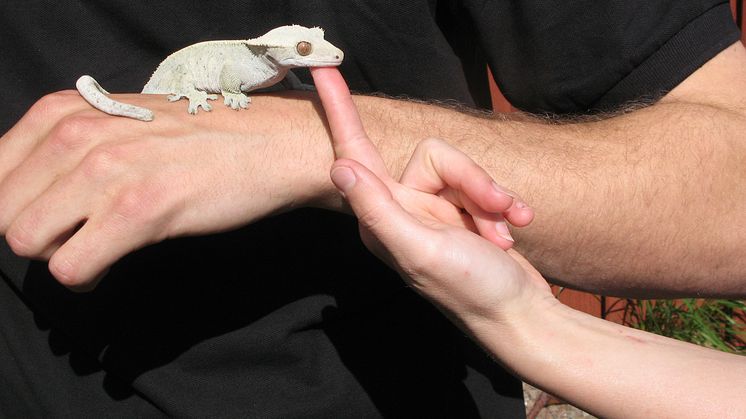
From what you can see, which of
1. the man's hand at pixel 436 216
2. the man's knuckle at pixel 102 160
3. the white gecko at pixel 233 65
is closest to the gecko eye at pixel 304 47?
the white gecko at pixel 233 65

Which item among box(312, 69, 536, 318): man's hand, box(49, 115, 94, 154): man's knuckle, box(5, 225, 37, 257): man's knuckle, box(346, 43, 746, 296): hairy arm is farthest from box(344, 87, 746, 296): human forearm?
box(5, 225, 37, 257): man's knuckle

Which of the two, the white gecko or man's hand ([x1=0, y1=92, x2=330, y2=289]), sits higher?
the white gecko

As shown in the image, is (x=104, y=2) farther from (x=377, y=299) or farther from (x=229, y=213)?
(x=377, y=299)

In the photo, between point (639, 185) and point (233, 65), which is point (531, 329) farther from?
point (233, 65)

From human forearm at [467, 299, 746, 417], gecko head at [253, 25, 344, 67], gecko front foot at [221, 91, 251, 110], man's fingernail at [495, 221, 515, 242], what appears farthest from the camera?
gecko front foot at [221, 91, 251, 110]

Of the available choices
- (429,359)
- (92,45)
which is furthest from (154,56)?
(429,359)

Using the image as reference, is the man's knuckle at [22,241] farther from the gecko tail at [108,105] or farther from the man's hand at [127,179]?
the gecko tail at [108,105]

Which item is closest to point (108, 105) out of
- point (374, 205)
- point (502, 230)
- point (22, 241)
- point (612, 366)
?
point (22, 241)

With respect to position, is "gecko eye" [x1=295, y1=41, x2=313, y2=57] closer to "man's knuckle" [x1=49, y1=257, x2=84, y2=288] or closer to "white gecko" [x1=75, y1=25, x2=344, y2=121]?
"white gecko" [x1=75, y1=25, x2=344, y2=121]
